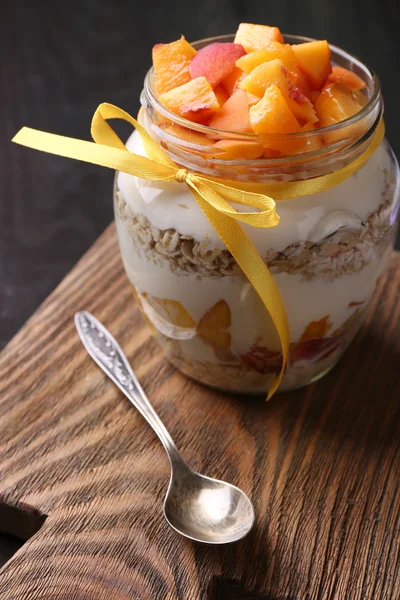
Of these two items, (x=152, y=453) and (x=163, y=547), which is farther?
(x=152, y=453)

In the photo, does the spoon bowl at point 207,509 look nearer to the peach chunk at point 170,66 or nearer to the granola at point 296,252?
the granola at point 296,252

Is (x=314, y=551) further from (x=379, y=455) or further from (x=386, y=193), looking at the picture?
(x=386, y=193)

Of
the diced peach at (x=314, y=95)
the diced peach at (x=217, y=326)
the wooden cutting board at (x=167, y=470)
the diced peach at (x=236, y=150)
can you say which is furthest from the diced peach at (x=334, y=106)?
the wooden cutting board at (x=167, y=470)

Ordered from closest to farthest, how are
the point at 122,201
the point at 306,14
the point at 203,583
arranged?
the point at 203,583
the point at 122,201
the point at 306,14

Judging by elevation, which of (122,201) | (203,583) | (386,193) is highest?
(122,201)

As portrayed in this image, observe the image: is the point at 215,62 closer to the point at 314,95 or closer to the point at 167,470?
the point at 314,95

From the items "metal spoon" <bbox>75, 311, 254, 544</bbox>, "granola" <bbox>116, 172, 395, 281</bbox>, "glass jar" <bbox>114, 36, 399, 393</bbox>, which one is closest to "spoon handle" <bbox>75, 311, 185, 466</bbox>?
"metal spoon" <bbox>75, 311, 254, 544</bbox>

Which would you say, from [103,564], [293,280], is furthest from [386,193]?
[103,564]

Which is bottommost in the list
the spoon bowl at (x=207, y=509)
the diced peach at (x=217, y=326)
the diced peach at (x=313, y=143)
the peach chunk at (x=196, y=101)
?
the spoon bowl at (x=207, y=509)
